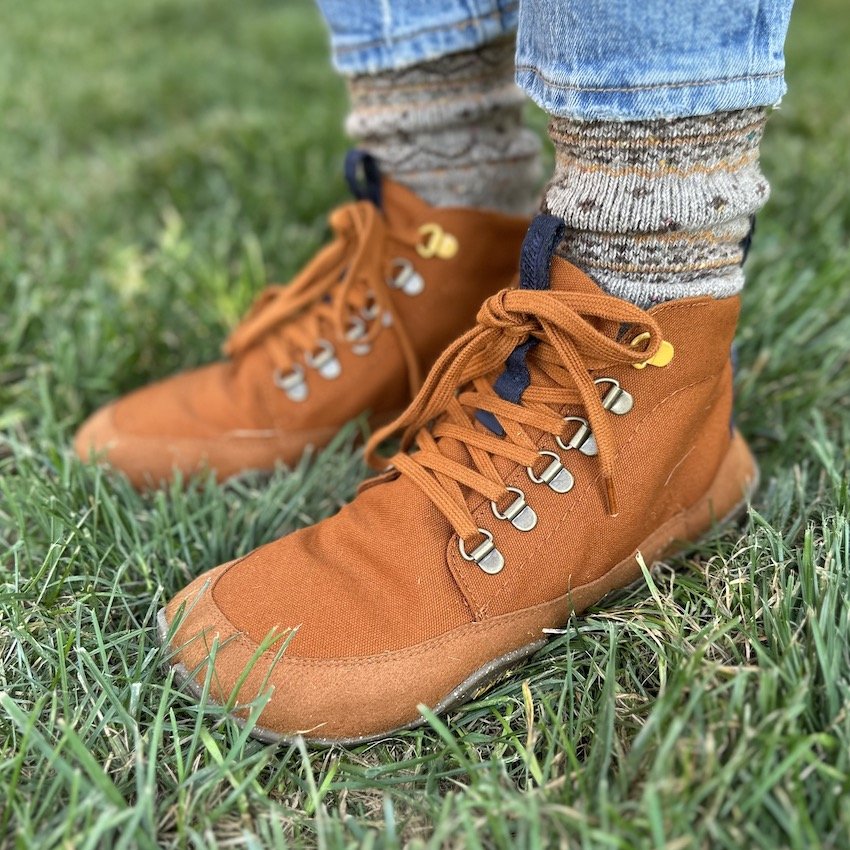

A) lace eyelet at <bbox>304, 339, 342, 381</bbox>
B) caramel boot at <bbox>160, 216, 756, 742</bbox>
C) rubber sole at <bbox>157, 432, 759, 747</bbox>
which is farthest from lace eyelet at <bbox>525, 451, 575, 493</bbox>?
lace eyelet at <bbox>304, 339, 342, 381</bbox>

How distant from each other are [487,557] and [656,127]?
1.57 ft

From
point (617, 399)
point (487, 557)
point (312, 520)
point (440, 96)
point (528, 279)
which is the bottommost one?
point (312, 520)

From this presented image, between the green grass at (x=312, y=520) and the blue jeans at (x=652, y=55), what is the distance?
0.48 m

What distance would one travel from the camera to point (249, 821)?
Result: 811mm

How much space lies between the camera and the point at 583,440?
0.94 metres

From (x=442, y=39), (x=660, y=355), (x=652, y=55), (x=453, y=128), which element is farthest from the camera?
(x=453, y=128)

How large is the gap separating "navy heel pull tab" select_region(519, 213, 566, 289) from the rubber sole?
35 cm

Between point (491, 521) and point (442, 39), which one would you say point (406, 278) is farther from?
point (491, 521)

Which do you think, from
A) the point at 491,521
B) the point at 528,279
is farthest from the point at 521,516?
the point at 528,279

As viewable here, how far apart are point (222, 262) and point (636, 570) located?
3.89 ft

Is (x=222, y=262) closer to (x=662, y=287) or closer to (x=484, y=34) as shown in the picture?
(x=484, y=34)

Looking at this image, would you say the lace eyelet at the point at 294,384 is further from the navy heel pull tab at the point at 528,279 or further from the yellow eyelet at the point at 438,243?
the navy heel pull tab at the point at 528,279

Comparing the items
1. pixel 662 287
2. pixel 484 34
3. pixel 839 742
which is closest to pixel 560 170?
pixel 662 287

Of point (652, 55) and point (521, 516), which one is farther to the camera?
point (521, 516)
